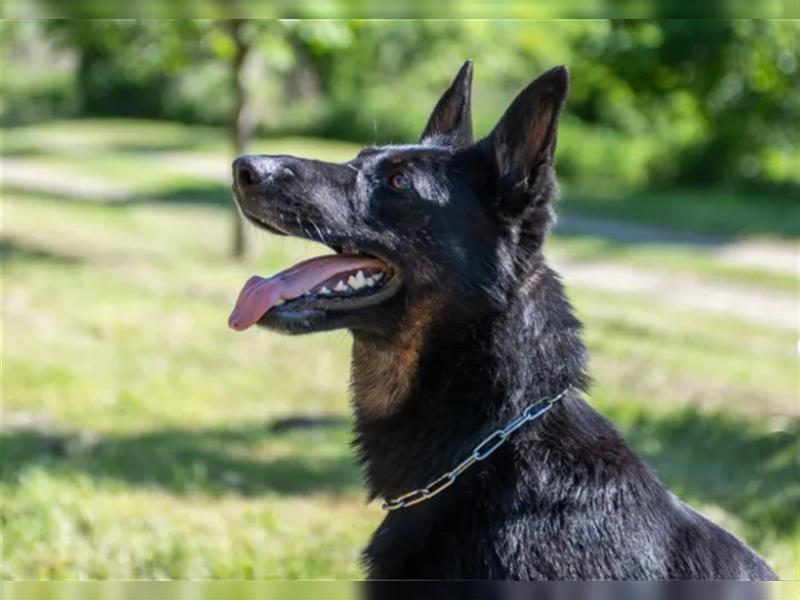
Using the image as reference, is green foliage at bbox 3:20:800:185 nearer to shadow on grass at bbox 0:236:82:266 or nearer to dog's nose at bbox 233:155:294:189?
shadow on grass at bbox 0:236:82:266

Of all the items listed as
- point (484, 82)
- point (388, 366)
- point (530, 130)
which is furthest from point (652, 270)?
point (530, 130)

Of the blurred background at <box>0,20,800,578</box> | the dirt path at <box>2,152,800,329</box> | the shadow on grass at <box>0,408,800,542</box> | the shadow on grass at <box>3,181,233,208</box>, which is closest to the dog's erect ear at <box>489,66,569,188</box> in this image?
the blurred background at <box>0,20,800,578</box>

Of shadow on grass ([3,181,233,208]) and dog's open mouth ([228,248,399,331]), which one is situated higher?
shadow on grass ([3,181,233,208])

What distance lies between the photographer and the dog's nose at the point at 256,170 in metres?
3.64

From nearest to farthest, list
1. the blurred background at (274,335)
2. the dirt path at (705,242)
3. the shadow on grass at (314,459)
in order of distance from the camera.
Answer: the blurred background at (274,335) < the shadow on grass at (314,459) < the dirt path at (705,242)

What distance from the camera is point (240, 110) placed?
15633 millimetres

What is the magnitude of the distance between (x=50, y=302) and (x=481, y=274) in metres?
9.33

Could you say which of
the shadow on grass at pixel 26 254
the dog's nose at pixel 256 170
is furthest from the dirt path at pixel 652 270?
the dog's nose at pixel 256 170

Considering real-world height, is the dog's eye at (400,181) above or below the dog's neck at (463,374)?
above

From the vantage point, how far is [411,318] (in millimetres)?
3730

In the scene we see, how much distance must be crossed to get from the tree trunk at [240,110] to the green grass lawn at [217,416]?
0.35m

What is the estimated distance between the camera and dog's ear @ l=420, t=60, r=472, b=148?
13.7ft

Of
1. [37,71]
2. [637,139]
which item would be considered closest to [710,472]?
[637,139]

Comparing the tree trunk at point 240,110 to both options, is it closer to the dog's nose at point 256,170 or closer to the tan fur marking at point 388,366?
the tan fur marking at point 388,366
